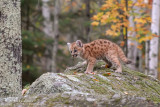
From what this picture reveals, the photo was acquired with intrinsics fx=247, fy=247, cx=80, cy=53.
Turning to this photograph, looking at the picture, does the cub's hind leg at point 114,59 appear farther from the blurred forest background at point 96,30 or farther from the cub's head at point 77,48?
the blurred forest background at point 96,30

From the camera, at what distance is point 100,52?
770 cm

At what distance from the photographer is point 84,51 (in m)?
7.90

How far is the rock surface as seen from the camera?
358 centimetres

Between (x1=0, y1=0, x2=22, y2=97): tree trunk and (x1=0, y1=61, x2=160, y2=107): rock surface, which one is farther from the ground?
(x1=0, y1=0, x2=22, y2=97): tree trunk

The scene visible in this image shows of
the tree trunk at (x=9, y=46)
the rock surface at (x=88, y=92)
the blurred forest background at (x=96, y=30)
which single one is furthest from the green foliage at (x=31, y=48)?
the tree trunk at (x=9, y=46)

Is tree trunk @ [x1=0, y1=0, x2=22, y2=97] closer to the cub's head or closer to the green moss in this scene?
the green moss

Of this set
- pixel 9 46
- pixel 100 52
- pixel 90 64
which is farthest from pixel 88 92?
pixel 100 52

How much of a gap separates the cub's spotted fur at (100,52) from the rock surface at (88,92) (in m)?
1.04

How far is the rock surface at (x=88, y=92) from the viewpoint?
11.8 ft

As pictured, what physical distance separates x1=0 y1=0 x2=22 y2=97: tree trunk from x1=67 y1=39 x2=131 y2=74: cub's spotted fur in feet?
10.3

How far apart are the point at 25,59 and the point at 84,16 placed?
6164 mm

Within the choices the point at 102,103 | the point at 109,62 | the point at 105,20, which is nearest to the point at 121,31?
the point at 105,20

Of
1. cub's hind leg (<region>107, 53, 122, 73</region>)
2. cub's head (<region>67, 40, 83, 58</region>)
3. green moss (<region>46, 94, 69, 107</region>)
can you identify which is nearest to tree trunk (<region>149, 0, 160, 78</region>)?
cub's hind leg (<region>107, 53, 122, 73</region>)

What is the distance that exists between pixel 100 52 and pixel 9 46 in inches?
149
